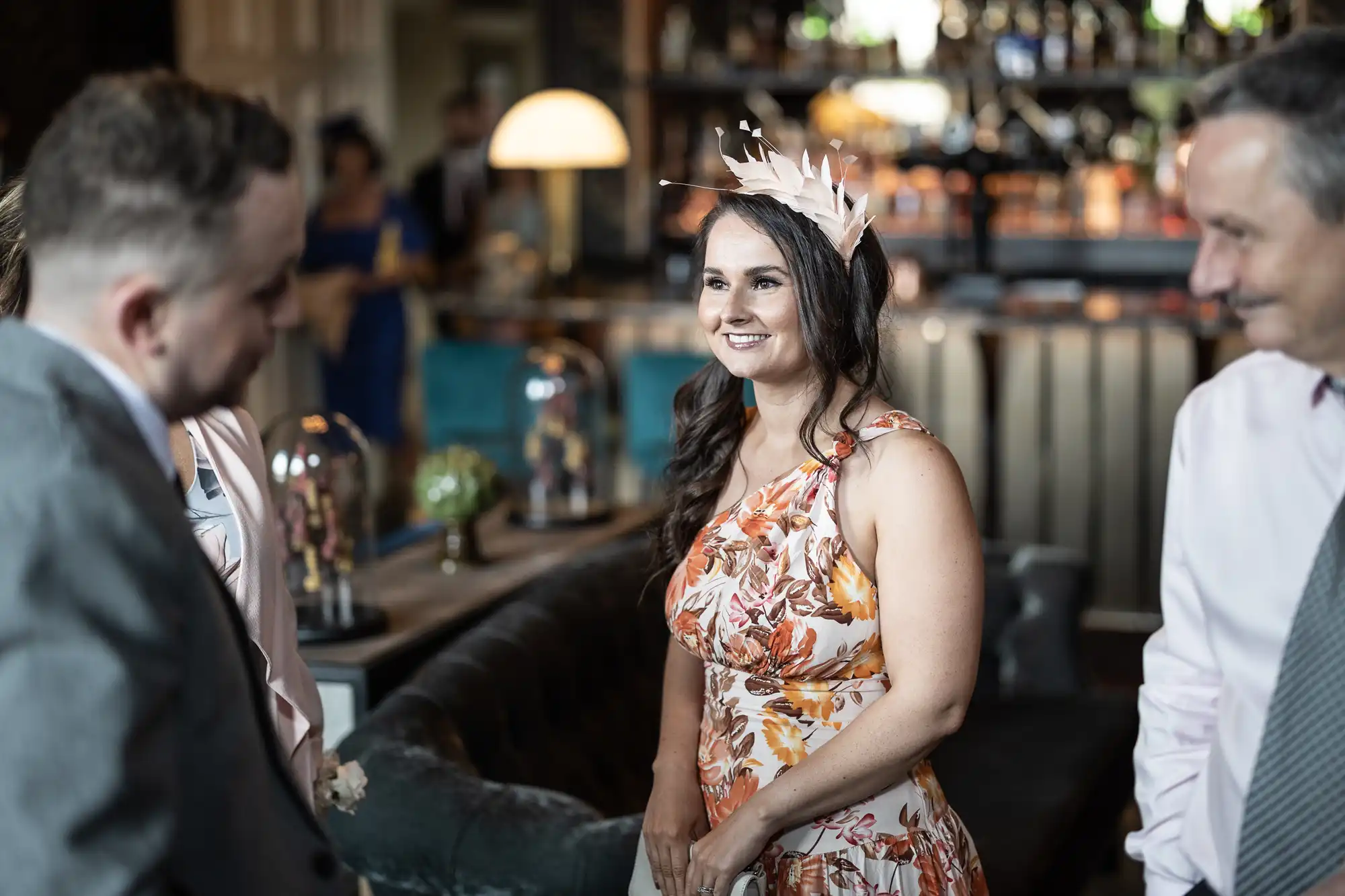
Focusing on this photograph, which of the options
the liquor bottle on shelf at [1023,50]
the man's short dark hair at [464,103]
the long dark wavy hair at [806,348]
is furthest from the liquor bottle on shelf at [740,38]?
the long dark wavy hair at [806,348]

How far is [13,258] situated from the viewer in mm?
1972

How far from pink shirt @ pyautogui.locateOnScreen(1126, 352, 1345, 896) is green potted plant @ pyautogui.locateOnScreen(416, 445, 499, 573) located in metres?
2.08

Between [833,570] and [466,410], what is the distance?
451 cm

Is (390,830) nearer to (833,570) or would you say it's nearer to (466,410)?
(833,570)

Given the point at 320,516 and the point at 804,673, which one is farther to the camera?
the point at 320,516

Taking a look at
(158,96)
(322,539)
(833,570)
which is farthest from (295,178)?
(322,539)

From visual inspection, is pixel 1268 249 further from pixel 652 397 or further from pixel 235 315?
pixel 652 397

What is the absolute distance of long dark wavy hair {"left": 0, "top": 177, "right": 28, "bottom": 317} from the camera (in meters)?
1.91

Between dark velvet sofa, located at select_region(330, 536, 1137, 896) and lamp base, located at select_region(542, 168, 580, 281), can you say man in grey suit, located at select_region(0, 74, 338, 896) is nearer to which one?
dark velvet sofa, located at select_region(330, 536, 1137, 896)

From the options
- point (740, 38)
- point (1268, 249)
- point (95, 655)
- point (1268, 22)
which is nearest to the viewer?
point (95, 655)

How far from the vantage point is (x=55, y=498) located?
3.57ft

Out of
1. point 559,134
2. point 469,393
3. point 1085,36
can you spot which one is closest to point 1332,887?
point 469,393

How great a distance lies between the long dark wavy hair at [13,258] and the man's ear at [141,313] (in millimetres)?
789

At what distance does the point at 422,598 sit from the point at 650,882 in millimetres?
1543
